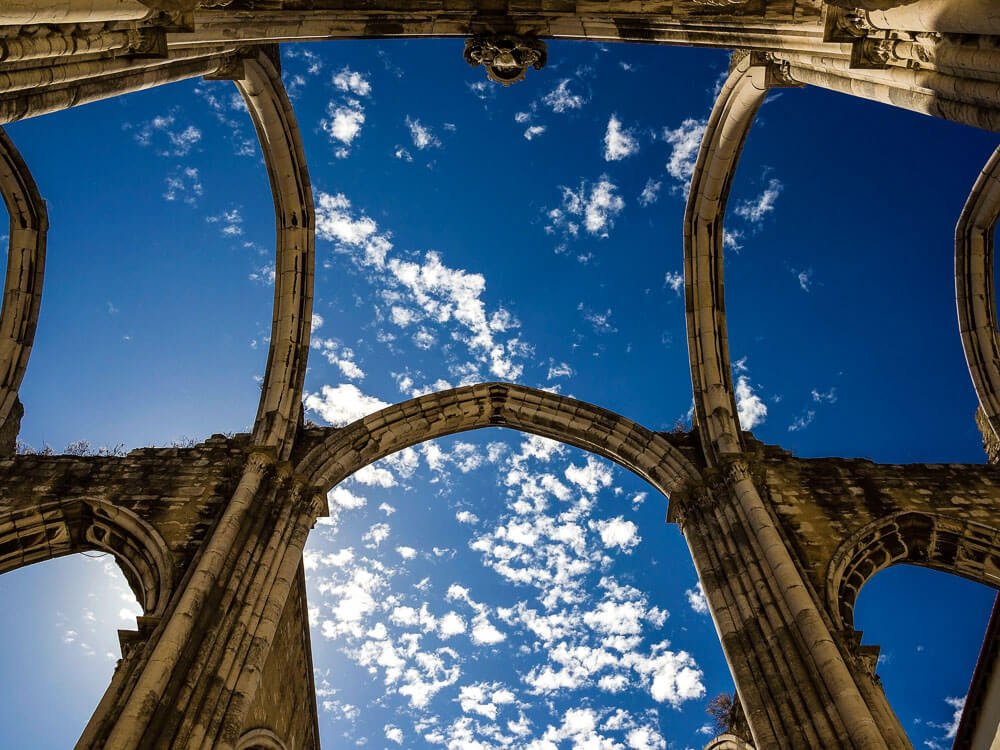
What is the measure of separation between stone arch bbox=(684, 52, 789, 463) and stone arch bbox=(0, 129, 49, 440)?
9.00 metres

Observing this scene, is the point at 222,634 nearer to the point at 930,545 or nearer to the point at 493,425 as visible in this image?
the point at 493,425

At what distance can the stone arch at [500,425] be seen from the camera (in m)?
9.80

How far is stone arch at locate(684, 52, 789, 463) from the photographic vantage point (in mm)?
9906

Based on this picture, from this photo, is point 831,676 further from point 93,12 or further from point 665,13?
point 93,12

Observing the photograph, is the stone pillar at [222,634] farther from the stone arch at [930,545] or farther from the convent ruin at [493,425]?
the stone arch at [930,545]

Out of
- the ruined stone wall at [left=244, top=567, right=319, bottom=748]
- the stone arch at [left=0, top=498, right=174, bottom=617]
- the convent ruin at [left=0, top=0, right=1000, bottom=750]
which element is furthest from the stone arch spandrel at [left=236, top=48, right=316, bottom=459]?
the ruined stone wall at [left=244, top=567, right=319, bottom=748]

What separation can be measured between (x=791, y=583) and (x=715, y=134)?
629 centimetres

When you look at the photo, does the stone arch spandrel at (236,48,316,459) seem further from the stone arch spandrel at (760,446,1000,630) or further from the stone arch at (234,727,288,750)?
the stone arch spandrel at (760,446,1000,630)

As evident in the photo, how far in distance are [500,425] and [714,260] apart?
12.7 feet

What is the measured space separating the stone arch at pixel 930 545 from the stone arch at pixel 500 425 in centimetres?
→ 195

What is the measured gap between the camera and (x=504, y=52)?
814 centimetres

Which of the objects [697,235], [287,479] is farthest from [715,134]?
[287,479]

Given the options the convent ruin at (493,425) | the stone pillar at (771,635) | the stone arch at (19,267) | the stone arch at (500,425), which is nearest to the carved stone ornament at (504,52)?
the convent ruin at (493,425)

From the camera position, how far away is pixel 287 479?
912 centimetres
